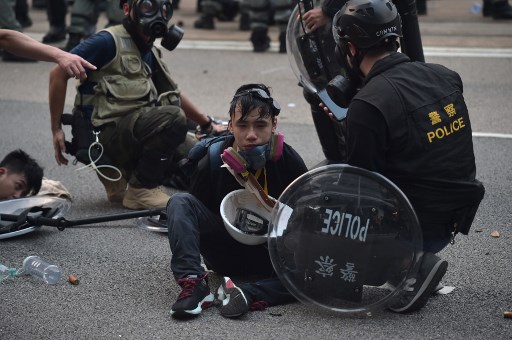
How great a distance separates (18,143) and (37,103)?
1.38 m

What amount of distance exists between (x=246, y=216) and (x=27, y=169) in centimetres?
167

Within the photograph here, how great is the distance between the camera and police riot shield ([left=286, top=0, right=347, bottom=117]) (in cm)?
546

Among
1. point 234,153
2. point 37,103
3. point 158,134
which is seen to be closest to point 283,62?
point 37,103

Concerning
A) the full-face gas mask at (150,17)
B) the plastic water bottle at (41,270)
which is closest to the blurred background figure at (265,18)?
the full-face gas mask at (150,17)

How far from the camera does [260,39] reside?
10586 mm

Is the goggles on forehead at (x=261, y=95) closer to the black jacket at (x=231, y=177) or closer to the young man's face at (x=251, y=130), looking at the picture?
the young man's face at (x=251, y=130)

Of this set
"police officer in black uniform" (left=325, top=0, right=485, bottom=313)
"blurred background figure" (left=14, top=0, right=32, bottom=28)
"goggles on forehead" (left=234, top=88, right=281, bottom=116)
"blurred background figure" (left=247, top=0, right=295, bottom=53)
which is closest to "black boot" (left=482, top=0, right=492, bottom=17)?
"blurred background figure" (left=247, top=0, right=295, bottom=53)

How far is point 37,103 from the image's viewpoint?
864 centimetres

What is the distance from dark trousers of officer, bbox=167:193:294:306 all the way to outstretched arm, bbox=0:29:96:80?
956 mm

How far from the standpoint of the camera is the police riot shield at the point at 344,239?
12.4 feet

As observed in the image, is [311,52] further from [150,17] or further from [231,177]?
[231,177]

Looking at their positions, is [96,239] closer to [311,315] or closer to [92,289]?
[92,289]

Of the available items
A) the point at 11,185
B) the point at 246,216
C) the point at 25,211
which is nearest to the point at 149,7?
the point at 11,185

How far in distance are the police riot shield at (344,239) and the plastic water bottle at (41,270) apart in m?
1.14
